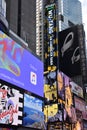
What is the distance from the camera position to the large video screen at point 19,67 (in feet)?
85.0

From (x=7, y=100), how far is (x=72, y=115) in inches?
959

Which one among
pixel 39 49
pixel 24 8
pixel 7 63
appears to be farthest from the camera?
pixel 39 49

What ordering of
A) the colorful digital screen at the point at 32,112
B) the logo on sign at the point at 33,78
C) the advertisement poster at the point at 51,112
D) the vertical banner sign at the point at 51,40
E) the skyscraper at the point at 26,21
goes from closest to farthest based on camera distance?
the colorful digital screen at the point at 32,112, the logo on sign at the point at 33,78, the advertisement poster at the point at 51,112, the vertical banner sign at the point at 51,40, the skyscraper at the point at 26,21

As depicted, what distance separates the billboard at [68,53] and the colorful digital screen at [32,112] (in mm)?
74955

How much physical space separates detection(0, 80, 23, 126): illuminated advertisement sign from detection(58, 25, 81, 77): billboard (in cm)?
7898

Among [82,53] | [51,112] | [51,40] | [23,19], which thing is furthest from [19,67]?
[23,19]

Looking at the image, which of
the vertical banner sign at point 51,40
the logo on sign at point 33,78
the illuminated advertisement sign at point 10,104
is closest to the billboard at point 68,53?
the vertical banner sign at point 51,40

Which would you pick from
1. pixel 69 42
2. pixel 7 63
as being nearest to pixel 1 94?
pixel 7 63

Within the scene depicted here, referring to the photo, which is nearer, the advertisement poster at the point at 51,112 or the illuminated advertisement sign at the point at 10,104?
the illuminated advertisement sign at the point at 10,104

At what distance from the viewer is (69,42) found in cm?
10812

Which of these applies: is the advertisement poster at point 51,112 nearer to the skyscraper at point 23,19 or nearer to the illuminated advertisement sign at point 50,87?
the illuminated advertisement sign at point 50,87

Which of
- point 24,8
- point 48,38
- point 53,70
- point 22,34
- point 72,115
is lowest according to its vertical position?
point 72,115

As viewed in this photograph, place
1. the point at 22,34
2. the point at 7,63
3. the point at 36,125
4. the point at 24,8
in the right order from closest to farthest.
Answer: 1. the point at 7,63
2. the point at 36,125
3. the point at 22,34
4. the point at 24,8

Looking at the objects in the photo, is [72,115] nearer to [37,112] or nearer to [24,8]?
[37,112]
